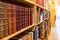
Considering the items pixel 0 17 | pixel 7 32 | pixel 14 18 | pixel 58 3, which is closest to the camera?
pixel 0 17

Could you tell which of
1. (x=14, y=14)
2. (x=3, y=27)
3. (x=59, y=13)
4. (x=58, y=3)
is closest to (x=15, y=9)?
(x=14, y=14)

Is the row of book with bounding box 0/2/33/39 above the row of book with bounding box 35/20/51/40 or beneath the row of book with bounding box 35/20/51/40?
above

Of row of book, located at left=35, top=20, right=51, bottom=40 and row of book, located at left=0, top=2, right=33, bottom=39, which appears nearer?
row of book, located at left=0, top=2, right=33, bottom=39

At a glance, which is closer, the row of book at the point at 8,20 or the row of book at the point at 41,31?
the row of book at the point at 8,20

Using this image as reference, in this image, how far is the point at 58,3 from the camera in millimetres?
8602

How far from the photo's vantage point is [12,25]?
1025 millimetres

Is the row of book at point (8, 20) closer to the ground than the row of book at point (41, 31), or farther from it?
farther from it

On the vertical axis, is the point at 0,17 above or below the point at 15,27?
above

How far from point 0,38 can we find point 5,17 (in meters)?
0.16

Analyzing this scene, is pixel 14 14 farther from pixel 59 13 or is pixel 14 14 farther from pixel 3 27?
pixel 59 13

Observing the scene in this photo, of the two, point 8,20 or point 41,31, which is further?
point 41,31

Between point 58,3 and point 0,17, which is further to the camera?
point 58,3

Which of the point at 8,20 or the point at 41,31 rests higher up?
the point at 8,20

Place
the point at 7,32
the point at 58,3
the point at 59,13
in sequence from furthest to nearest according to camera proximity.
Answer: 1. the point at 59,13
2. the point at 58,3
3. the point at 7,32
